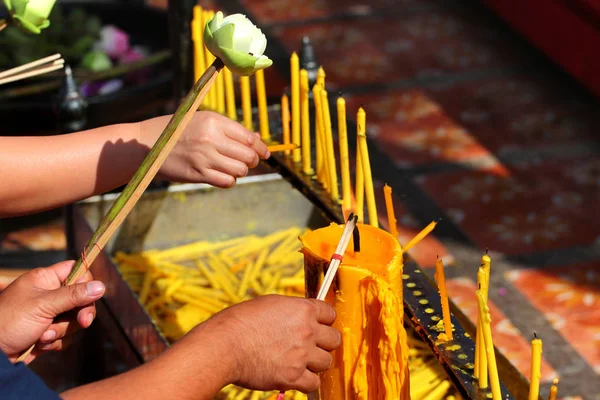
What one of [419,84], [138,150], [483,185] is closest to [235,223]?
[138,150]

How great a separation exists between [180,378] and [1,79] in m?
0.57

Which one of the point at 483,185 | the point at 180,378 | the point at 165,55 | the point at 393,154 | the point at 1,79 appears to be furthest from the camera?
the point at 393,154

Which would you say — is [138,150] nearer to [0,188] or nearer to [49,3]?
[0,188]

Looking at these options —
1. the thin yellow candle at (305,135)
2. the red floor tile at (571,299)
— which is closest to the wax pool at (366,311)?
the thin yellow candle at (305,135)

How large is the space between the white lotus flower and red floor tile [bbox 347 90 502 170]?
2600mm


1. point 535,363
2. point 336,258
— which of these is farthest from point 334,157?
point 535,363

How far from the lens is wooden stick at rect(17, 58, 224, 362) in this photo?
4.14 feet

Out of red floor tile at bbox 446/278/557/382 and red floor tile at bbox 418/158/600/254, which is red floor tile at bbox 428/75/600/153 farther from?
red floor tile at bbox 446/278/557/382

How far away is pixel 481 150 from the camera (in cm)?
393

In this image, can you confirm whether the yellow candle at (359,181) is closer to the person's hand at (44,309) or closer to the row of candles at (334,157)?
the row of candles at (334,157)

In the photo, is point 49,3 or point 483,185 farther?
point 483,185

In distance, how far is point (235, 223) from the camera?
2.52 m

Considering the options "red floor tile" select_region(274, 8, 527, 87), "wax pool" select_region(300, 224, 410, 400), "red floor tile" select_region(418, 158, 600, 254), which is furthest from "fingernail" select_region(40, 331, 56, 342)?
"red floor tile" select_region(274, 8, 527, 87)

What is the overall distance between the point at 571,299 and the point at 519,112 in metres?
1.55
